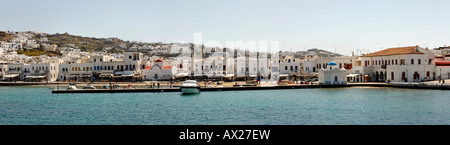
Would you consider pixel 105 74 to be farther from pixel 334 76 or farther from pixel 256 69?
pixel 334 76

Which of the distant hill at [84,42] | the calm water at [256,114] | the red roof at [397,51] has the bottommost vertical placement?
the calm water at [256,114]

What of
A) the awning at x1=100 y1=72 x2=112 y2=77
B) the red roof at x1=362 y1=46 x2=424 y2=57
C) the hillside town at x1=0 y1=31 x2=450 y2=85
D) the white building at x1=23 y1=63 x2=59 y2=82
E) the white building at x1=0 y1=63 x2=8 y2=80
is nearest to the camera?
the hillside town at x1=0 y1=31 x2=450 y2=85

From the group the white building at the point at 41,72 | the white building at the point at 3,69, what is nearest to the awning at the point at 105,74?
the white building at the point at 41,72

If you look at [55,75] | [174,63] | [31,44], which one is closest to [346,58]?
[174,63]

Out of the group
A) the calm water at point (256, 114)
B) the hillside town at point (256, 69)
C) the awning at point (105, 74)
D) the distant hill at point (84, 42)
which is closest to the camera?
the calm water at point (256, 114)

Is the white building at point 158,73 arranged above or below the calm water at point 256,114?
above

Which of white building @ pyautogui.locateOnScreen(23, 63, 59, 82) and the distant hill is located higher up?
the distant hill

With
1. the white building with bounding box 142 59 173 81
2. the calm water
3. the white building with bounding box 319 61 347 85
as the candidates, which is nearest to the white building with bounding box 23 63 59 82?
the white building with bounding box 142 59 173 81

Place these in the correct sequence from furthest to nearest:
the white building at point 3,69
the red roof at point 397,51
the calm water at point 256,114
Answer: the white building at point 3,69, the red roof at point 397,51, the calm water at point 256,114

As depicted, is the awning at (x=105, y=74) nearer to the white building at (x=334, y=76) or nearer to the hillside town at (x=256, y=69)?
the hillside town at (x=256, y=69)

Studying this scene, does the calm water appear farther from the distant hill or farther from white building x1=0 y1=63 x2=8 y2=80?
the distant hill

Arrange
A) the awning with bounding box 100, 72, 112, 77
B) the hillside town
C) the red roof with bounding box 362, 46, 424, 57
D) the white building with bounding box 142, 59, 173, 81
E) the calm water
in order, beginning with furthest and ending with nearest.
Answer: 1. the awning with bounding box 100, 72, 112, 77
2. the white building with bounding box 142, 59, 173, 81
3. the red roof with bounding box 362, 46, 424, 57
4. the hillside town
5. the calm water
